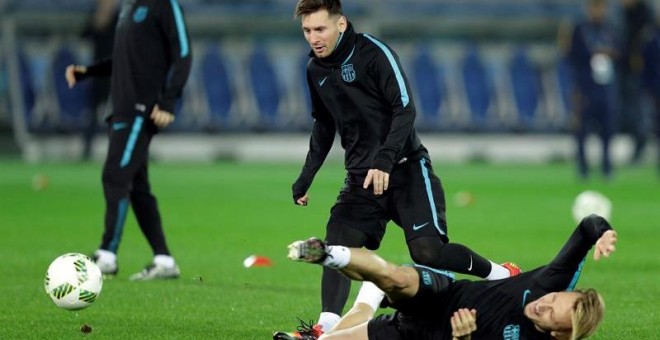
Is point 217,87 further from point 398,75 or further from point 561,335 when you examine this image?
point 561,335

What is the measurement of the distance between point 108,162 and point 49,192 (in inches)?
342

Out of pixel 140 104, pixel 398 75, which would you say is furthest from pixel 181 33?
pixel 398 75

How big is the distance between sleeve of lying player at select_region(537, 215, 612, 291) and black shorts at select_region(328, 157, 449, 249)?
1.08 metres

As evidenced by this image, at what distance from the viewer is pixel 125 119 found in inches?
418

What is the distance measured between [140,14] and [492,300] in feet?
14.4

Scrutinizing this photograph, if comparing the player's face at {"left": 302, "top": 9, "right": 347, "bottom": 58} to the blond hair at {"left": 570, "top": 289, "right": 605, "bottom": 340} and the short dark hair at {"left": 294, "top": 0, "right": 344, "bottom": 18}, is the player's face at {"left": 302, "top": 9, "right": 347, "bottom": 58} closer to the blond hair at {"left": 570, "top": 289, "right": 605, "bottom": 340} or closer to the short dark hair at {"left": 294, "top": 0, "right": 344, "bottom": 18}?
the short dark hair at {"left": 294, "top": 0, "right": 344, "bottom": 18}

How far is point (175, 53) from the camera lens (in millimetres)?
10617

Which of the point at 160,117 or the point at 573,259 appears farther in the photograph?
the point at 160,117

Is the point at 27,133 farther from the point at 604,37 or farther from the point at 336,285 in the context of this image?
the point at 336,285

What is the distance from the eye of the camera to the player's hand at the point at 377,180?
770 centimetres

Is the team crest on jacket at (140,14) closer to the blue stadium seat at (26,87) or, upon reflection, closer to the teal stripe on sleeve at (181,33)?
the teal stripe on sleeve at (181,33)

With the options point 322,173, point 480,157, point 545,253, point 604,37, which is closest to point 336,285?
point 545,253

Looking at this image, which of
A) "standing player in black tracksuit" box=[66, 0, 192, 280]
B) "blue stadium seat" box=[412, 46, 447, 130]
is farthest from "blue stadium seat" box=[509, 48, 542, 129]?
"standing player in black tracksuit" box=[66, 0, 192, 280]

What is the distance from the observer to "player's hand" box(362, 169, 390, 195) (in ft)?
25.3
